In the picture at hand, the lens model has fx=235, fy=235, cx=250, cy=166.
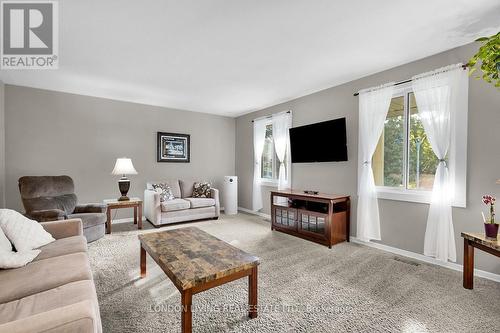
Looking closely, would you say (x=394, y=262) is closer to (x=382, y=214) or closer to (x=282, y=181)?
(x=382, y=214)

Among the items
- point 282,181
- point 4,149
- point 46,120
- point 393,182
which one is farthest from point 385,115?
point 4,149

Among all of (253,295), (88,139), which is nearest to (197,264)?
(253,295)

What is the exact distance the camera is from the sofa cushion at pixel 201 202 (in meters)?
4.72

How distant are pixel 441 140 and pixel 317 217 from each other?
1786 millimetres

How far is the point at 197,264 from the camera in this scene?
5.65ft

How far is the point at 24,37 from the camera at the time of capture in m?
2.47

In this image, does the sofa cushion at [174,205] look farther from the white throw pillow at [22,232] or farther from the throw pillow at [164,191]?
the white throw pillow at [22,232]

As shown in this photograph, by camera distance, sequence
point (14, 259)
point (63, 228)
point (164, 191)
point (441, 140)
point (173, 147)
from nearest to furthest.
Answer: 1. point (14, 259)
2. point (63, 228)
3. point (441, 140)
4. point (164, 191)
5. point (173, 147)

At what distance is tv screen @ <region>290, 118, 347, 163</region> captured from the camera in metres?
3.73

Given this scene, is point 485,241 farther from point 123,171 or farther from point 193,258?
point 123,171

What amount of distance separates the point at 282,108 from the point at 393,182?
2.57 metres

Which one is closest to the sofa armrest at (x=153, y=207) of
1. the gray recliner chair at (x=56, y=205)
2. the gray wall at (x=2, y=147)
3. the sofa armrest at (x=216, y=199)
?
the gray recliner chair at (x=56, y=205)

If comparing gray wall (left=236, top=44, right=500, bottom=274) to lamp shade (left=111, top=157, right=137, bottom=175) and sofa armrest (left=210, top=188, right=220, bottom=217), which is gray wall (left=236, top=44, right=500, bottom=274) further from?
lamp shade (left=111, top=157, right=137, bottom=175)

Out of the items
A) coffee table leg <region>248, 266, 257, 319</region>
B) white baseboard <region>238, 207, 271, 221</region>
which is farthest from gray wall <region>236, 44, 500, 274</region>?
coffee table leg <region>248, 266, 257, 319</region>
